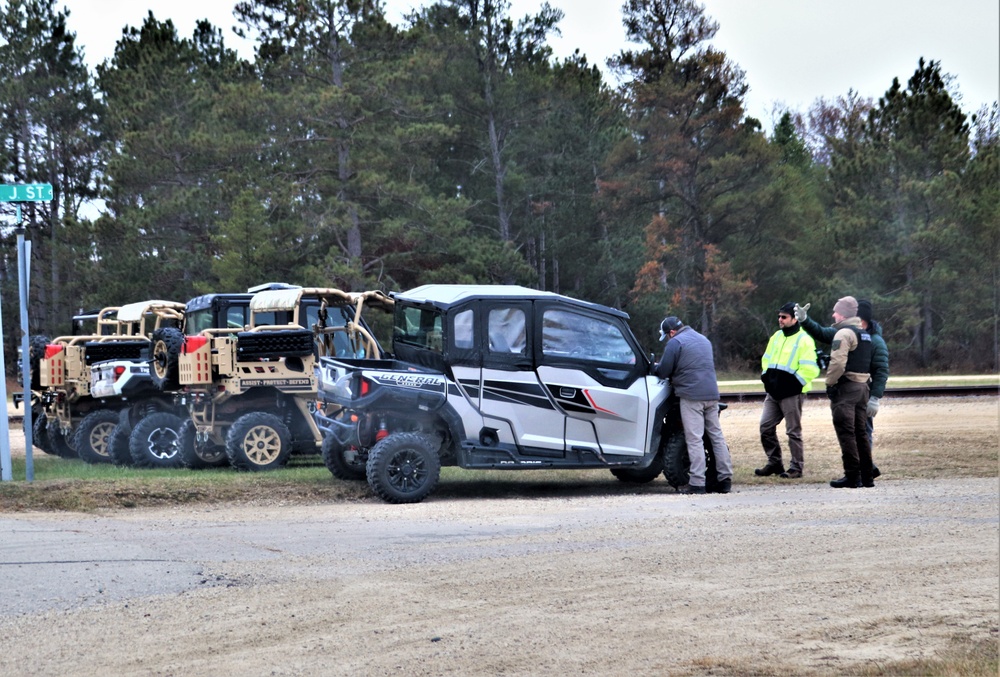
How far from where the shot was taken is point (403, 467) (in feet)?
39.0

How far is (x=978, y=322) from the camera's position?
38438mm

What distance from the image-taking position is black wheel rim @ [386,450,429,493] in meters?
11.8

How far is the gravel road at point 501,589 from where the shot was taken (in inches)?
245

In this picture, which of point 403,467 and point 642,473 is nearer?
point 403,467

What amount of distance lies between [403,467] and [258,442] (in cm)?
343

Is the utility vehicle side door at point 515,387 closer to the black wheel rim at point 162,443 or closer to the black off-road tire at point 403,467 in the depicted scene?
the black off-road tire at point 403,467

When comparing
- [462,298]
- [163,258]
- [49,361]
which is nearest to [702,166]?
[163,258]

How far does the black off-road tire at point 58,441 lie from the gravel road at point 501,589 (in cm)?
819

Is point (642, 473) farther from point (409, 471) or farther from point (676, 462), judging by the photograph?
point (409, 471)

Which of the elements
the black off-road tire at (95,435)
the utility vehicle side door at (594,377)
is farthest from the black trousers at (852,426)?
the black off-road tire at (95,435)

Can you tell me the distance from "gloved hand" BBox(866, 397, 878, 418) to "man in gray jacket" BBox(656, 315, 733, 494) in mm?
1787

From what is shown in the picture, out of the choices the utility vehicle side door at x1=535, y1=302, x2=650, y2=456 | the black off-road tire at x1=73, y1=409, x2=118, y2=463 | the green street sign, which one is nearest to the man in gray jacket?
the utility vehicle side door at x1=535, y1=302, x2=650, y2=456

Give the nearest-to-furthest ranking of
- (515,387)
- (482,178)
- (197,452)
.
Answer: (515,387), (197,452), (482,178)

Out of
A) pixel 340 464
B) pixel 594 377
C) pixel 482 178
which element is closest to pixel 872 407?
pixel 594 377
